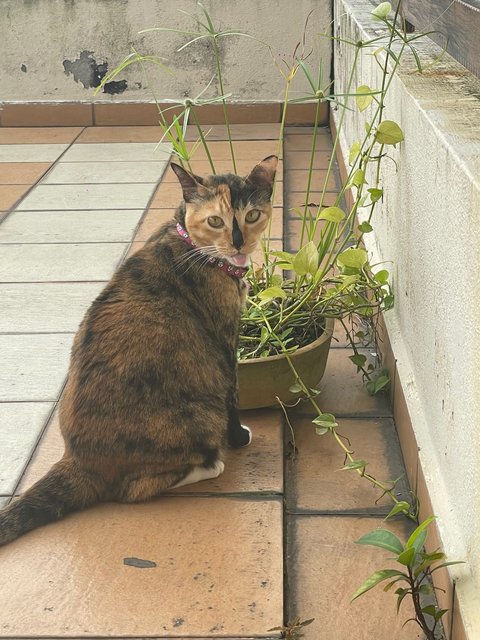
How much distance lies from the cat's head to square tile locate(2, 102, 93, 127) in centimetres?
408

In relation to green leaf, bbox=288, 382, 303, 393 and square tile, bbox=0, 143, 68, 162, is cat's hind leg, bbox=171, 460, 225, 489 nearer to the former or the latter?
green leaf, bbox=288, 382, 303, 393

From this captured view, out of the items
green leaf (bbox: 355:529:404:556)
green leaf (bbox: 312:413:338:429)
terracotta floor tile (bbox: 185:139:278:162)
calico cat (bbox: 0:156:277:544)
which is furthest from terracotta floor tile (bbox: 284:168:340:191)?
green leaf (bbox: 355:529:404:556)

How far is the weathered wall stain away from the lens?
608 centimetres

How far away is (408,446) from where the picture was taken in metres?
2.30

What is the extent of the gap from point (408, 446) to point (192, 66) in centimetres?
428

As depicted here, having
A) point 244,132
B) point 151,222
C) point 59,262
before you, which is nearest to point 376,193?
point 59,262

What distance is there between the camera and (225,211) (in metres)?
2.30

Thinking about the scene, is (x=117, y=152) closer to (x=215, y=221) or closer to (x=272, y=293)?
(x=272, y=293)

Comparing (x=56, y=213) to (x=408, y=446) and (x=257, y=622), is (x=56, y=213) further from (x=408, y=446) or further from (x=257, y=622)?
(x=257, y=622)

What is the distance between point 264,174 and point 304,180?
252cm

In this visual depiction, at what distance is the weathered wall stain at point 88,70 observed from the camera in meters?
6.08

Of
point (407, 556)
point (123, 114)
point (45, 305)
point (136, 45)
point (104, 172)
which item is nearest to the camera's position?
point (407, 556)

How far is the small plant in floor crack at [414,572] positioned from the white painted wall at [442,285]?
7cm

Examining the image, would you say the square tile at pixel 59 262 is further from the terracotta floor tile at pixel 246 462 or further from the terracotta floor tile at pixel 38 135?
the terracotta floor tile at pixel 38 135
